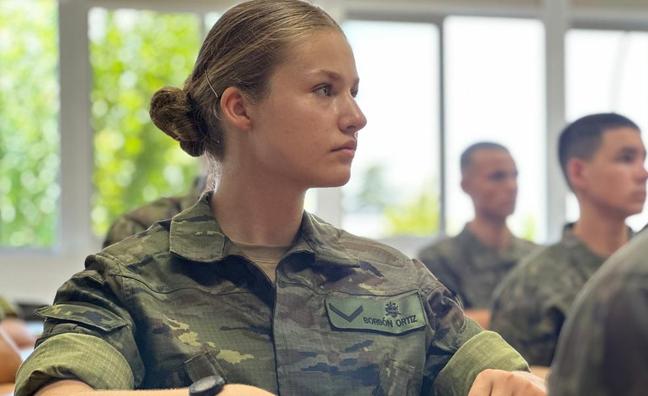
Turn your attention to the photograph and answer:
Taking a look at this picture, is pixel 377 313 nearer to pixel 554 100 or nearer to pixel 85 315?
pixel 85 315

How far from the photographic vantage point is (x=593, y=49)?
6465mm

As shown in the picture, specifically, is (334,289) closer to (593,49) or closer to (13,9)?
(13,9)

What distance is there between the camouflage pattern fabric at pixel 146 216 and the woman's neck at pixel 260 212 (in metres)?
1.73

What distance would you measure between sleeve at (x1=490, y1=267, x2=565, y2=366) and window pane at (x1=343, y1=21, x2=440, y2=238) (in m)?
2.79

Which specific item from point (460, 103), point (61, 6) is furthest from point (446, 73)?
point (61, 6)

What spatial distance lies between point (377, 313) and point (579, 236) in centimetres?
196

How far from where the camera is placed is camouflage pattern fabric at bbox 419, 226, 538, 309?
4742 mm

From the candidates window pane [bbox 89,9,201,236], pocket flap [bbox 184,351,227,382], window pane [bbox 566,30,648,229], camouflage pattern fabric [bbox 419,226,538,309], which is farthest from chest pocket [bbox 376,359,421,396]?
window pane [bbox 566,30,648,229]

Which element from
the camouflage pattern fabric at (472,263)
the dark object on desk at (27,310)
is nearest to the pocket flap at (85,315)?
the dark object on desk at (27,310)

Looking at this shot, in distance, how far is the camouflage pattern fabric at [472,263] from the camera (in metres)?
4.74

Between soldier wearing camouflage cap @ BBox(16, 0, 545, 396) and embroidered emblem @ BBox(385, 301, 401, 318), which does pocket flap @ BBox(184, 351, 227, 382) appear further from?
embroidered emblem @ BBox(385, 301, 401, 318)

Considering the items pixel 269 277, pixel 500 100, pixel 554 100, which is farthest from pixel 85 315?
pixel 554 100

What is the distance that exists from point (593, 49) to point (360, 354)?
5.28 metres

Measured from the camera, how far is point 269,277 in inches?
62.9
